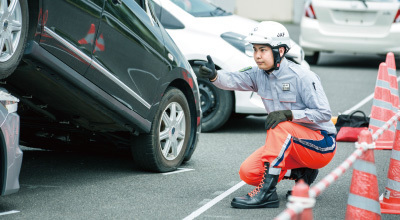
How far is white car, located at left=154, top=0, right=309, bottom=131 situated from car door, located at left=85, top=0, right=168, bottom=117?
2.31 metres

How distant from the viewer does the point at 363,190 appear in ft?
15.8

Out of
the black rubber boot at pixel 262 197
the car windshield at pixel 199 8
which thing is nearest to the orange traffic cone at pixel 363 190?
the black rubber boot at pixel 262 197

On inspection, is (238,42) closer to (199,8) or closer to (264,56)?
(199,8)

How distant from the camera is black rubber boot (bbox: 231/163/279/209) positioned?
580cm

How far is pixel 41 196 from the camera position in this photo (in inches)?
238

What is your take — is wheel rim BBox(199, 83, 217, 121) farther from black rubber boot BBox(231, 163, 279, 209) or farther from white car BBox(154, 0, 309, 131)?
black rubber boot BBox(231, 163, 279, 209)

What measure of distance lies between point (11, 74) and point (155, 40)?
142 cm

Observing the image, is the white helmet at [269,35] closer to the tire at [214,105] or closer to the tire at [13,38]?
the tire at [13,38]

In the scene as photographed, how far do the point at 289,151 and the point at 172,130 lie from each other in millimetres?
1500

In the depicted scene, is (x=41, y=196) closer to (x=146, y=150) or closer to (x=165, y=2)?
(x=146, y=150)

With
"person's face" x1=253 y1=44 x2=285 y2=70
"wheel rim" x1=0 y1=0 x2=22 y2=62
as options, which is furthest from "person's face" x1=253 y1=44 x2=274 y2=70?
"wheel rim" x1=0 y1=0 x2=22 y2=62

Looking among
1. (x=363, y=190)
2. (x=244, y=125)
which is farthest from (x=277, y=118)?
(x=244, y=125)

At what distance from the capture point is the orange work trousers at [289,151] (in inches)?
226

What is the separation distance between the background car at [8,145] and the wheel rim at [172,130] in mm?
1827
